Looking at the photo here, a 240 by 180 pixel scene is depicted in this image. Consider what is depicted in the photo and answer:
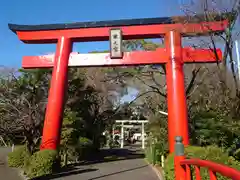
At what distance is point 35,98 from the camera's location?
1719cm

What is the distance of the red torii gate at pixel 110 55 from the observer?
12.0m

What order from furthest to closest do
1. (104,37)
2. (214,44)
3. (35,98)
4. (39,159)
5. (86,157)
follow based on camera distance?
(86,157) → (35,98) → (104,37) → (39,159) → (214,44)

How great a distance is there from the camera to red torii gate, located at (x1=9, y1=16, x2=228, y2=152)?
39.3 feet

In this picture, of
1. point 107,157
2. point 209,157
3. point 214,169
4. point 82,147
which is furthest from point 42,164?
point 107,157

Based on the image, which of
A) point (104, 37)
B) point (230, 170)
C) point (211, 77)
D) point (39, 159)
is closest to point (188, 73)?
point (211, 77)

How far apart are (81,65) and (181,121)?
5225 millimetres

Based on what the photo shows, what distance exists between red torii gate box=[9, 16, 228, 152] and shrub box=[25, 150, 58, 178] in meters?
0.84

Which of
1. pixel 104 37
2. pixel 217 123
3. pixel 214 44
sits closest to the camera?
pixel 214 44

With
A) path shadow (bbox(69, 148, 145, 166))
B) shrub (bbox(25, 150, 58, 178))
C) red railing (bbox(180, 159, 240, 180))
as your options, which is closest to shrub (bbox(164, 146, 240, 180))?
red railing (bbox(180, 159, 240, 180))

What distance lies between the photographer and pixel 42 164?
10633mm

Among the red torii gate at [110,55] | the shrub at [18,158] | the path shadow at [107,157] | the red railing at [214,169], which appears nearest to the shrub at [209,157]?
the red railing at [214,169]

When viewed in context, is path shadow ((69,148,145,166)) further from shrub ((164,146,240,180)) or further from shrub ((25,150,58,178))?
shrub ((164,146,240,180))

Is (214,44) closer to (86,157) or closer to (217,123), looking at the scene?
(217,123)

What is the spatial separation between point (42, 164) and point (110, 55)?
551cm
